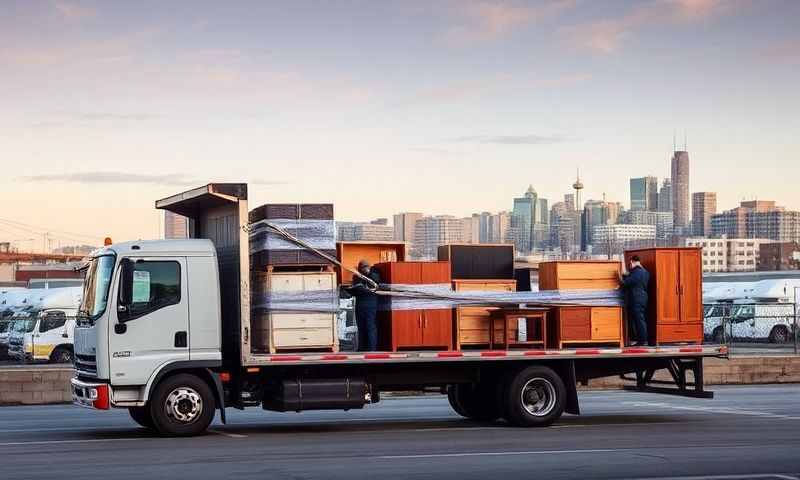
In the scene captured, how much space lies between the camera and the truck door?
17125mm

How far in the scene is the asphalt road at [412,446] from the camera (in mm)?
13773

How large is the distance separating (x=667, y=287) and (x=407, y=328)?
4.22m

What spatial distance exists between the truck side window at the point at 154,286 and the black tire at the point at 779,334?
39.2 m

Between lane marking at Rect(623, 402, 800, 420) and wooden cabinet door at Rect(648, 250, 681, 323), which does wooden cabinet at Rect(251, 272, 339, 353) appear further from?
lane marking at Rect(623, 402, 800, 420)

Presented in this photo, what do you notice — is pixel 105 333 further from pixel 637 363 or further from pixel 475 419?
pixel 637 363

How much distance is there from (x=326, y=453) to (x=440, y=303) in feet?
12.7

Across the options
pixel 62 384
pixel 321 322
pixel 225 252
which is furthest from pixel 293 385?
pixel 62 384

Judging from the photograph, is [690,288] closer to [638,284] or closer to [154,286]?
[638,284]

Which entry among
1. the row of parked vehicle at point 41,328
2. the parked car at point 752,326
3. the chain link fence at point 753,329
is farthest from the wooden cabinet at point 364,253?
the parked car at point 752,326

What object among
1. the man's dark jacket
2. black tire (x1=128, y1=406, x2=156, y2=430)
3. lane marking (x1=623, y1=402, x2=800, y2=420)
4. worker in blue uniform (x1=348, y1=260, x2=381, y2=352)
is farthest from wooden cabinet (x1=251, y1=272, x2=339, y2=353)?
lane marking (x1=623, y1=402, x2=800, y2=420)

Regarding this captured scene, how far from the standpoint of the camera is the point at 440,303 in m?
18.7

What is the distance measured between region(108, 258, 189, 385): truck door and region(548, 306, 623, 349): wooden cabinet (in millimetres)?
5604

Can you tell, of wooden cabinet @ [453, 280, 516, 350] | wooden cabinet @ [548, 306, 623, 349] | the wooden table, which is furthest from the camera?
wooden cabinet @ [548, 306, 623, 349]

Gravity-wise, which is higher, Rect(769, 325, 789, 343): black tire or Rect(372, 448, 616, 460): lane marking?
Rect(372, 448, 616, 460): lane marking
